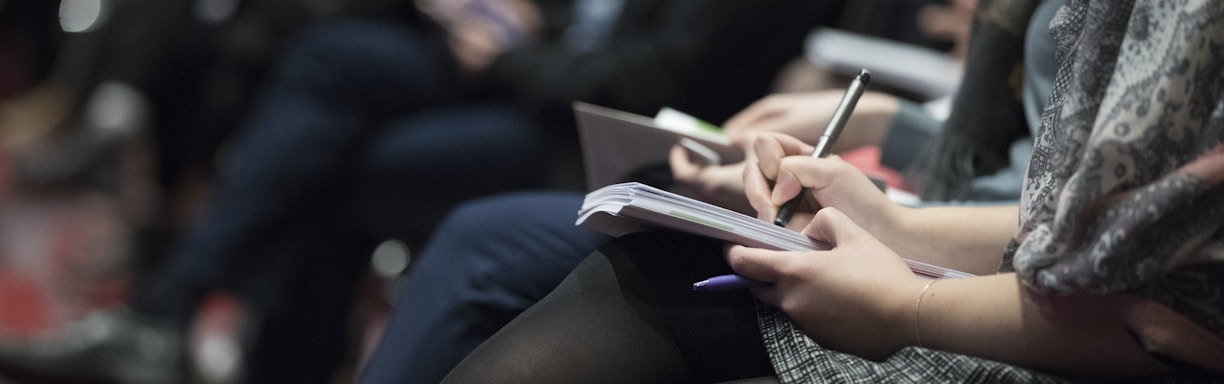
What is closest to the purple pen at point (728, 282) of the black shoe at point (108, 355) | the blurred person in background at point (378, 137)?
the blurred person in background at point (378, 137)

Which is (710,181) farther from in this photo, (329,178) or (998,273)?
(329,178)

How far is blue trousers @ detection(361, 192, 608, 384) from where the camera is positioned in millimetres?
825

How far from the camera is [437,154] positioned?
5.15 ft

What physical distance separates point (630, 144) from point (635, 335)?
0.95 feet

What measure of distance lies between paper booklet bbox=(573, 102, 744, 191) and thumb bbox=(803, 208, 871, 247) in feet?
0.86

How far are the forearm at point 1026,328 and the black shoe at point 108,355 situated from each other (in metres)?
1.35

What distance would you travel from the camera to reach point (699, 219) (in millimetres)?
630

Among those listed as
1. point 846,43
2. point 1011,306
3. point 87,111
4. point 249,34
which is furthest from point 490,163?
point 1011,306

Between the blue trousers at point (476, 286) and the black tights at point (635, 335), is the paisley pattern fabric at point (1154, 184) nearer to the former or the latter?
the black tights at point (635, 335)

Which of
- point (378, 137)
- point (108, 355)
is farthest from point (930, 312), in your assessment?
point (108, 355)

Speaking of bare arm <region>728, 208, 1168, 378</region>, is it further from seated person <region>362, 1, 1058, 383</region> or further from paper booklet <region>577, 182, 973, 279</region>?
seated person <region>362, 1, 1058, 383</region>

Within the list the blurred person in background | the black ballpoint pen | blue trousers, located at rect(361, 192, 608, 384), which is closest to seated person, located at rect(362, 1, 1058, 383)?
blue trousers, located at rect(361, 192, 608, 384)

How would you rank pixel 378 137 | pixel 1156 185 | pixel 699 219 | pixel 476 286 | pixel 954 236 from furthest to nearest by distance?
pixel 378 137 → pixel 476 286 → pixel 954 236 → pixel 699 219 → pixel 1156 185

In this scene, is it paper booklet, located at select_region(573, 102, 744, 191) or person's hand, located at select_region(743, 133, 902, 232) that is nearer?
person's hand, located at select_region(743, 133, 902, 232)
